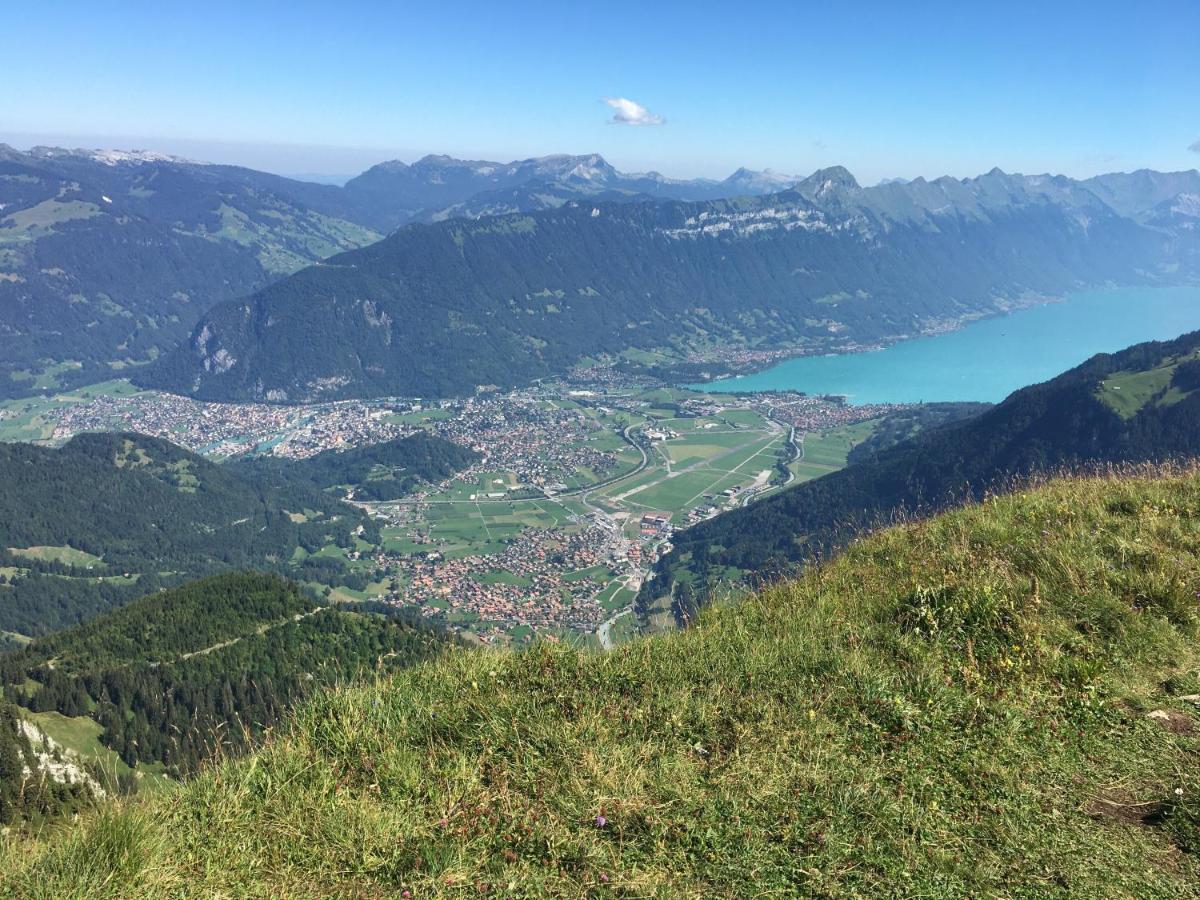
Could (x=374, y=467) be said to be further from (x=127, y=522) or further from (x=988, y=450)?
(x=988, y=450)

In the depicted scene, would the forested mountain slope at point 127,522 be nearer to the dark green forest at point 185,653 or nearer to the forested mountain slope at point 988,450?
the dark green forest at point 185,653

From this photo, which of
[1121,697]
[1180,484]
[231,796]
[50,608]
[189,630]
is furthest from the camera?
[50,608]

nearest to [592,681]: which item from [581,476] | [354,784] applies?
[354,784]

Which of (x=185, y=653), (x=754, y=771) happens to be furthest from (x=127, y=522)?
(x=754, y=771)

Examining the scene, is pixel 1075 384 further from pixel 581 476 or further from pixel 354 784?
pixel 354 784

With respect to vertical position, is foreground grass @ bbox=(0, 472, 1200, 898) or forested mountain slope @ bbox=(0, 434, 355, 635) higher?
foreground grass @ bbox=(0, 472, 1200, 898)

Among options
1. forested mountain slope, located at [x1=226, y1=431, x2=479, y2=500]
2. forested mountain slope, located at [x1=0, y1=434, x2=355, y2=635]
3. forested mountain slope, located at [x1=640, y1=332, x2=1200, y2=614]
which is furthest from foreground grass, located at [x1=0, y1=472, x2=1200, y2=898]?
forested mountain slope, located at [x1=226, y1=431, x2=479, y2=500]

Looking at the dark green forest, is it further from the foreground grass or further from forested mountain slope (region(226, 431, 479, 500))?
forested mountain slope (region(226, 431, 479, 500))
